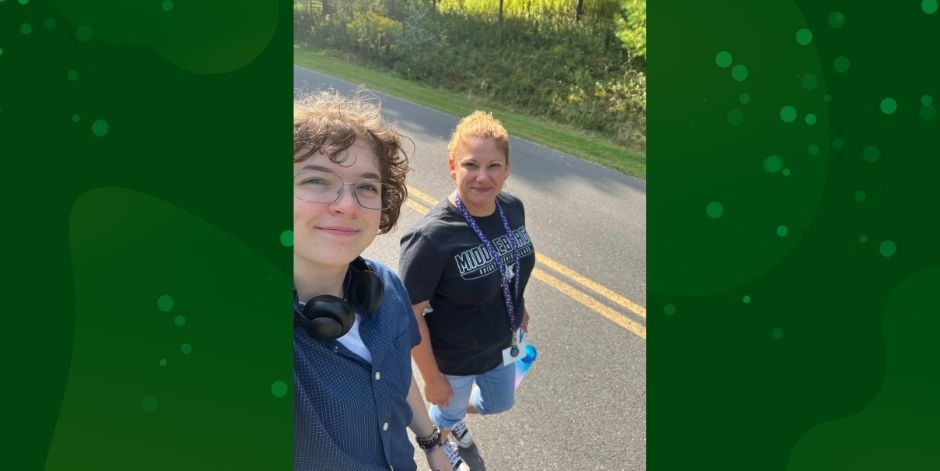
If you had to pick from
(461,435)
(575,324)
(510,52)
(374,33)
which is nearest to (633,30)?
(510,52)

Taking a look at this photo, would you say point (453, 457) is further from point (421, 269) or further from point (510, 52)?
point (510, 52)

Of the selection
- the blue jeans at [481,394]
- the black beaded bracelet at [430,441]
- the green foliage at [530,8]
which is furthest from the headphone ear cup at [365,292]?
the green foliage at [530,8]

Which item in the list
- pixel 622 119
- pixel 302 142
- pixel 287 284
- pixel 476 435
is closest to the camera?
pixel 287 284

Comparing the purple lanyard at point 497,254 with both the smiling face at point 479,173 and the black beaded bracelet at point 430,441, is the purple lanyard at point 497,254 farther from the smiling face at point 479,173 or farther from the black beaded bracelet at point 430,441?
the black beaded bracelet at point 430,441

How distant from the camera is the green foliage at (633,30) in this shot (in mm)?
15258

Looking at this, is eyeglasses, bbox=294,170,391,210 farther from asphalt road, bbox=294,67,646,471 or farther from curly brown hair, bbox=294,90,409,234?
asphalt road, bbox=294,67,646,471

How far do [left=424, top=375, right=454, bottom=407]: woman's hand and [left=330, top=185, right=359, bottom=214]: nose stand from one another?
171 cm

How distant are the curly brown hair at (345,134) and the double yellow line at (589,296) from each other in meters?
3.36

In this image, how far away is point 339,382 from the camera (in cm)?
130

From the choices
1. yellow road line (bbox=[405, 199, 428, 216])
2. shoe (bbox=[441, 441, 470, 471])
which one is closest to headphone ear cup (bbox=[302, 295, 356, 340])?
shoe (bbox=[441, 441, 470, 471])

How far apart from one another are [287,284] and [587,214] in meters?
6.88
